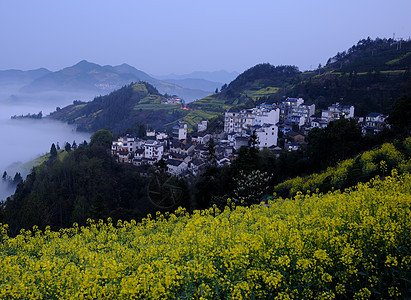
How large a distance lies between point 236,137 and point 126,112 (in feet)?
292

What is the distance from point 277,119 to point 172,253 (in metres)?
49.2

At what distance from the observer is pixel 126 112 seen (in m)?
126

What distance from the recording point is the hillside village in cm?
4328

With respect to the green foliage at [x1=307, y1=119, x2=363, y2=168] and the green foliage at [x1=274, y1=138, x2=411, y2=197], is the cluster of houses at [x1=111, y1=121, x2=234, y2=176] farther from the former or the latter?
the green foliage at [x1=274, y1=138, x2=411, y2=197]

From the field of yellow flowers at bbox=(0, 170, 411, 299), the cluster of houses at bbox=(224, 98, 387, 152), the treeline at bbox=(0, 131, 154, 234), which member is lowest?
the treeline at bbox=(0, 131, 154, 234)

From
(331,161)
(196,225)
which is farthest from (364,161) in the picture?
(196,225)

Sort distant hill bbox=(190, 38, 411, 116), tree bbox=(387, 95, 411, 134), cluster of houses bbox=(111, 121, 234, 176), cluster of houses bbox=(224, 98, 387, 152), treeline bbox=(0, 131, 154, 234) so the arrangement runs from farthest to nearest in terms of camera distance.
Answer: distant hill bbox=(190, 38, 411, 116) < cluster of houses bbox=(111, 121, 234, 176) < cluster of houses bbox=(224, 98, 387, 152) < treeline bbox=(0, 131, 154, 234) < tree bbox=(387, 95, 411, 134)

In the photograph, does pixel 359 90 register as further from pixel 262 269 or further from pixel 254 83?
pixel 262 269

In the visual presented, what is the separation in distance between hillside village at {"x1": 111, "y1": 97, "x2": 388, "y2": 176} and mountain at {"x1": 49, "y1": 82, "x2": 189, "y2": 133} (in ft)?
131

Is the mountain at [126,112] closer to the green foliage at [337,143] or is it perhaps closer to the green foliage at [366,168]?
the green foliage at [337,143]

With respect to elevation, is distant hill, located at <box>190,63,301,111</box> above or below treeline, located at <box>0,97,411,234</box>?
above

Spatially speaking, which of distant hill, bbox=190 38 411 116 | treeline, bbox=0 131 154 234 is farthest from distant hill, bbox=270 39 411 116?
treeline, bbox=0 131 154 234

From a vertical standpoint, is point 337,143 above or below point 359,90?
below

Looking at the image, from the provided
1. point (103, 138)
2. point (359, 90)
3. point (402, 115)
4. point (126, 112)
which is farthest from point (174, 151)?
point (126, 112)
